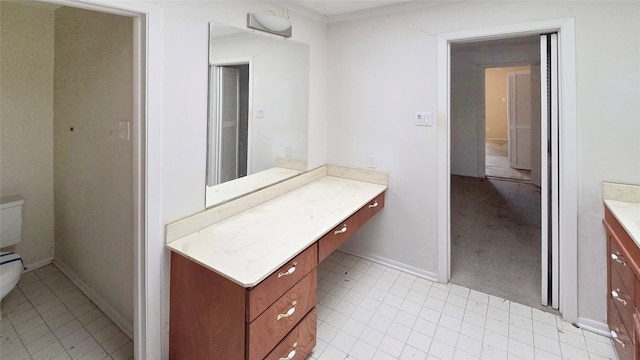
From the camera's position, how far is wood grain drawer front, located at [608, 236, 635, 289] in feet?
4.49

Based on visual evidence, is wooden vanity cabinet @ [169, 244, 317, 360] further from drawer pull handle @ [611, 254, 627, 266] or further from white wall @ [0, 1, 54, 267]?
white wall @ [0, 1, 54, 267]

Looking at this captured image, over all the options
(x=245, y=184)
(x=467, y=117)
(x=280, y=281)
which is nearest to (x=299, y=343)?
(x=280, y=281)

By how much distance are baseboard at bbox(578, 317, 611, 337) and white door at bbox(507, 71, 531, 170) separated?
5.44 metres

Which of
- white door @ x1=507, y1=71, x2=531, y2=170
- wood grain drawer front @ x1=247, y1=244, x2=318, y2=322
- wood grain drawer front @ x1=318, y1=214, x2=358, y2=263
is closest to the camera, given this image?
wood grain drawer front @ x1=247, y1=244, x2=318, y2=322

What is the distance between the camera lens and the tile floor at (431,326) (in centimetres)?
171

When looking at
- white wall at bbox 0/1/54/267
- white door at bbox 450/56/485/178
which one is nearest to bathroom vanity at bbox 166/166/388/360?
white wall at bbox 0/1/54/267

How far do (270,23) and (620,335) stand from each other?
267 centimetres

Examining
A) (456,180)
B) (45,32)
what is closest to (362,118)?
(45,32)

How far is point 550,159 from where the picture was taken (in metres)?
2.01

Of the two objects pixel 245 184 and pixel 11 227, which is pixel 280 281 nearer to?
pixel 245 184

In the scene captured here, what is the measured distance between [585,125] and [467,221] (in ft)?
7.01

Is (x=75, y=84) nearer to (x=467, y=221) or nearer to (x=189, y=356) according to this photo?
(x=189, y=356)

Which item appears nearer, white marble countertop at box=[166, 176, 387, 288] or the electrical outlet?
white marble countertop at box=[166, 176, 387, 288]

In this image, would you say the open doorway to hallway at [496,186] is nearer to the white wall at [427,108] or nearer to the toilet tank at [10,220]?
the white wall at [427,108]
